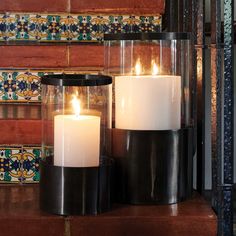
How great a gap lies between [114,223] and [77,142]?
0.46 ft

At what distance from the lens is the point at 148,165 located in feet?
3.13

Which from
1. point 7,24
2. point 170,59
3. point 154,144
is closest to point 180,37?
point 170,59

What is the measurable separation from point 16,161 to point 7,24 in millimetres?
278

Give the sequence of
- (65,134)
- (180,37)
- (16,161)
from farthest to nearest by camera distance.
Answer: (16,161) → (180,37) → (65,134)

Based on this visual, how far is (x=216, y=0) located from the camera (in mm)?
976

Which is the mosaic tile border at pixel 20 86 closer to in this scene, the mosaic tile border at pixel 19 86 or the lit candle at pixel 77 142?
the mosaic tile border at pixel 19 86

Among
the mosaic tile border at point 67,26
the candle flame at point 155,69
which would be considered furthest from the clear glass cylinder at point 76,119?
the mosaic tile border at point 67,26

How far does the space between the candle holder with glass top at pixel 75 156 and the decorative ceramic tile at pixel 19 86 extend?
21cm

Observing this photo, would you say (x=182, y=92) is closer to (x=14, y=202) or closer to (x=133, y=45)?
(x=133, y=45)

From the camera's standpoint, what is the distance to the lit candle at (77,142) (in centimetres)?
91

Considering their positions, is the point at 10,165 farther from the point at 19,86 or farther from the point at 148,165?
the point at 148,165

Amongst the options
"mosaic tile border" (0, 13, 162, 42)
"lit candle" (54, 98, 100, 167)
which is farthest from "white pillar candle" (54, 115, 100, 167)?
"mosaic tile border" (0, 13, 162, 42)

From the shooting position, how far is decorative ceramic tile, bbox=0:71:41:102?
3.80 feet

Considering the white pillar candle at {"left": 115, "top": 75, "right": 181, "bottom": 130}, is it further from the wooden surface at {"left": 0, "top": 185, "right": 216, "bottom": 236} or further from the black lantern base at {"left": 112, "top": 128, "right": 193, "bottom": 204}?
the wooden surface at {"left": 0, "top": 185, "right": 216, "bottom": 236}
